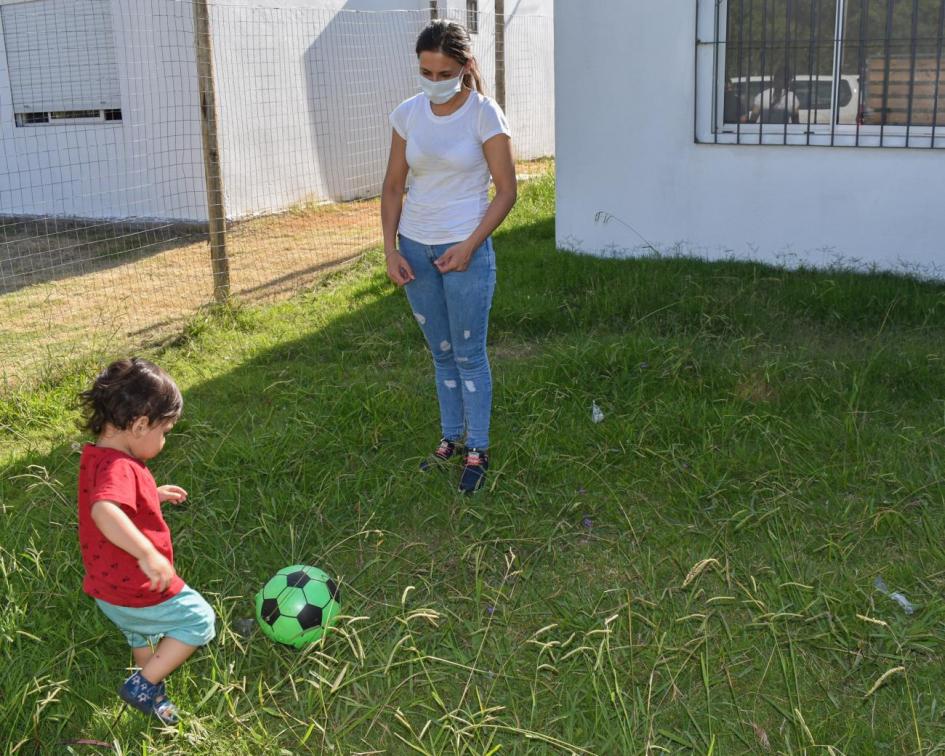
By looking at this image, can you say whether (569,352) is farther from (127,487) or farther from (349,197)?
(349,197)

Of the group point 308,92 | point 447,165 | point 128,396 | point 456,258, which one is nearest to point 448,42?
point 447,165


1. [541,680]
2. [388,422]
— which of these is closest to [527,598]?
[541,680]

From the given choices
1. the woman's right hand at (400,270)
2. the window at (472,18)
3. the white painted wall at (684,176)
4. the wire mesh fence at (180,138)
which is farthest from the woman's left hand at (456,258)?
the window at (472,18)

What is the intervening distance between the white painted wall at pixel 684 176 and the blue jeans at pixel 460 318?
371 cm

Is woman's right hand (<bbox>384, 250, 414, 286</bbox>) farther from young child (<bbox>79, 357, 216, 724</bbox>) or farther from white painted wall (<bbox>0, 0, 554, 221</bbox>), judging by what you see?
white painted wall (<bbox>0, 0, 554, 221</bbox>)

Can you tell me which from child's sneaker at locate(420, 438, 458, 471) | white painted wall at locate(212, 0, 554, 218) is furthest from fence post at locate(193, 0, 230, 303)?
white painted wall at locate(212, 0, 554, 218)

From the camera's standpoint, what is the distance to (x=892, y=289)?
636 centimetres

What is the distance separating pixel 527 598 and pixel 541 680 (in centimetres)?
45

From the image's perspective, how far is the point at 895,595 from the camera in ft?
11.0

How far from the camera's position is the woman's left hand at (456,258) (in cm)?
391

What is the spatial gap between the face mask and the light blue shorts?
2052mm

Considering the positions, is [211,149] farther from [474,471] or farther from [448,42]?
[474,471]

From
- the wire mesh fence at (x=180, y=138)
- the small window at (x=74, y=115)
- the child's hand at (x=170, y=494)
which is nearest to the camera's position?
the child's hand at (x=170, y=494)

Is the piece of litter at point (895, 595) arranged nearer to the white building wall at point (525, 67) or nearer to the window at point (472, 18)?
the white building wall at point (525, 67)
